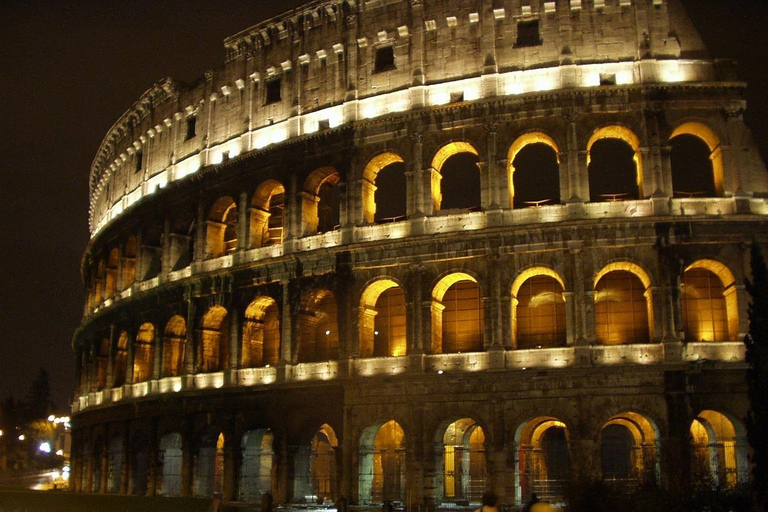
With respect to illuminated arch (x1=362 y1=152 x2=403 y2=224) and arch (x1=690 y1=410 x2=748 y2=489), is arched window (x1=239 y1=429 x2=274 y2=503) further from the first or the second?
arch (x1=690 y1=410 x2=748 y2=489)

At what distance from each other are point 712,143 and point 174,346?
19405mm

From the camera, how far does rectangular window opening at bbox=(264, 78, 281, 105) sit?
99.3ft

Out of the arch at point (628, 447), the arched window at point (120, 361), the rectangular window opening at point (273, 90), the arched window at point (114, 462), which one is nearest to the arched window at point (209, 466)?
the arched window at point (114, 462)

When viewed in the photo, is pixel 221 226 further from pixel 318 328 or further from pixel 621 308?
pixel 621 308

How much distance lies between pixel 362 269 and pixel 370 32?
7661 mm

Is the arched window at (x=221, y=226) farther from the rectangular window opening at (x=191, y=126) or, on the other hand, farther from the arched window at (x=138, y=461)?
the arched window at (x=138, y=461)

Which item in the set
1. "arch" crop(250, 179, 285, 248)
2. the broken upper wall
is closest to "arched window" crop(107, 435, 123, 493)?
the broken upper wall

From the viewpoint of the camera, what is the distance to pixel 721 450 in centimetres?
2325

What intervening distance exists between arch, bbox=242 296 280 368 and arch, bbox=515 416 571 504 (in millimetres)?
8537

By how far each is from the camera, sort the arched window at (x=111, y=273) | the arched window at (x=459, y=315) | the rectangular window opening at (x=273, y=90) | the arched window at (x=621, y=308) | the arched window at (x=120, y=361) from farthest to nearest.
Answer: the arched window at (x=111, y=273)
the arched window at (x=120, y=361)
the rectangular window opening at (x=273, y=90)
the arched window at (x=459, y=315)
the arched window at (x=621, y=308)

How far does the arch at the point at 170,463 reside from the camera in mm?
30609

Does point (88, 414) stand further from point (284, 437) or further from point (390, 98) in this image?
point (390, 98)

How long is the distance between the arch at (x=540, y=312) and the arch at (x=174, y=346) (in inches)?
491

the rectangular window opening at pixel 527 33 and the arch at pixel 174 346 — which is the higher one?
the rectangular window opening at pixel 527 33
